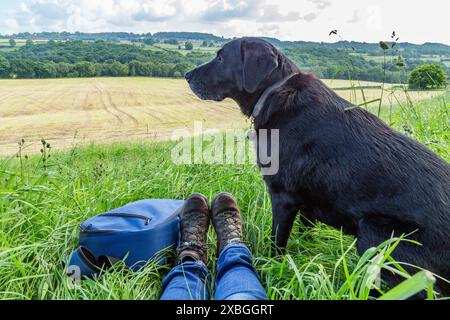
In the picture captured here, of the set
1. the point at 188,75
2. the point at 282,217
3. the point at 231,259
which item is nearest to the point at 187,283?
the point at 231,259

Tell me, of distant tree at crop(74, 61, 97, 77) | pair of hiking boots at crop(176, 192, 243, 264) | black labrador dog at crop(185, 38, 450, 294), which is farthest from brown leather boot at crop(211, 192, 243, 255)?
distant tree at crop(74, 61, 97, 77)

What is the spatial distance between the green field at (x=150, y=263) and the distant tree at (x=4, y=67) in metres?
12.4

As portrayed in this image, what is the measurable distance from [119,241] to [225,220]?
601 mm

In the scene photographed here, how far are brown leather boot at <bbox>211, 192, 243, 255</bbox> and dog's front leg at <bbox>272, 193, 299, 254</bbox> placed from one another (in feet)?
0.66

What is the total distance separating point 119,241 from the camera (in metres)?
1.92

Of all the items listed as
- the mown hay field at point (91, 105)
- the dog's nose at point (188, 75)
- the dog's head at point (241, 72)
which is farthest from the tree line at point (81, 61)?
the dog's head at point (241, 72)

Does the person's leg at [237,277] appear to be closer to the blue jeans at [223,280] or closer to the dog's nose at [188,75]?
the blue jeans at [223,280]

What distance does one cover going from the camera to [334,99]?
6.26 feet

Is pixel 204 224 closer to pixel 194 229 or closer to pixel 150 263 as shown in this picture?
pixel 194 229

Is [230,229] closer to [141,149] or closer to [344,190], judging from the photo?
[344,190]

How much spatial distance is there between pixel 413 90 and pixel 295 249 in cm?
190

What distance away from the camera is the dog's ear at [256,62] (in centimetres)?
205

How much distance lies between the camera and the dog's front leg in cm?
192
